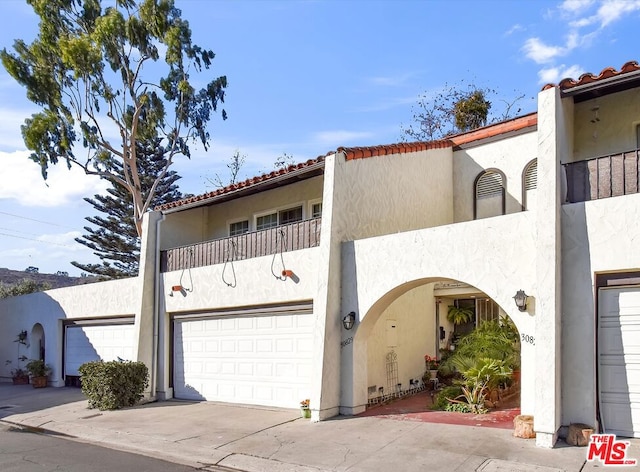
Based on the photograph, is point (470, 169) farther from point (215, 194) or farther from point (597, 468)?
point (597, 468)

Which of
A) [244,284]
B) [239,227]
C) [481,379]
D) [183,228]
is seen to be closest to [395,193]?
[244,284]

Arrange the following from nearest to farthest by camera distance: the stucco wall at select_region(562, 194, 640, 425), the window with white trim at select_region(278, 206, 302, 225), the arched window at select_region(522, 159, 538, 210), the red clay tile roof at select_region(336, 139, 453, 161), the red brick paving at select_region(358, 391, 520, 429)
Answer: the stucco wall at select_region(562, 194, 640, 425) < the red brick paving at select_region(358, 391, 520, 429) < the red clay tile roof at select_region(336, 139, 453, 161) < the arched window at select_region(522, 159, 538, 210) < the window with white trim at select_region(278, 206, 302, 225)

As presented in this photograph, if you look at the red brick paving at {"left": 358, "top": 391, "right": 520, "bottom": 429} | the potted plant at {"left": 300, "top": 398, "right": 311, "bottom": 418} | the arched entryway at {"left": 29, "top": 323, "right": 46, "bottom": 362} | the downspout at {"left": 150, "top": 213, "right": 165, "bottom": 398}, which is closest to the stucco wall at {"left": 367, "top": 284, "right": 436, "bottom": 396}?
the red brick paving at {"left": 358, "top": 391, "right": 520, "bottom": 429}

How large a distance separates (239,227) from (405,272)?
7714mm

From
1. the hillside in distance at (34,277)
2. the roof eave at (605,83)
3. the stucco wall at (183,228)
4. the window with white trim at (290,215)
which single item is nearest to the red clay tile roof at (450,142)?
the roof eave at (605,83)

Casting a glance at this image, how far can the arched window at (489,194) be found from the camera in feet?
42.8

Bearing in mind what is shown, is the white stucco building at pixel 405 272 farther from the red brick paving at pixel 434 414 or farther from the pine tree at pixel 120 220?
the pine tree at pixel 120 220

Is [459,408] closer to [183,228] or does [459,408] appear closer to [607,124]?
[607,124]

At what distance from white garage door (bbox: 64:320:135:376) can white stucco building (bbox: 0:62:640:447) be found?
68mm

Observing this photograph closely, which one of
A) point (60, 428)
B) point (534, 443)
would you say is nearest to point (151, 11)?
point (60, 428)

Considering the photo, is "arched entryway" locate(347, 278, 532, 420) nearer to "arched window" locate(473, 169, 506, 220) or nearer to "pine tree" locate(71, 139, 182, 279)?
"arched window" locate(473, 169, 506, 220)

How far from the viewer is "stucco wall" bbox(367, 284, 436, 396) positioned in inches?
452

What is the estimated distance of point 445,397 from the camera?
427 inches

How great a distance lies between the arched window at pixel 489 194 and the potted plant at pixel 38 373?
1469 centimetres
